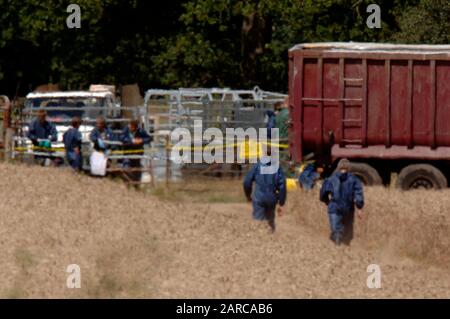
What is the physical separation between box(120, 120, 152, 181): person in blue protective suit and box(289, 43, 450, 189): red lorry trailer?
9.68ft

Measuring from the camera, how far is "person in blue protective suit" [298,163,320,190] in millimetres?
26527

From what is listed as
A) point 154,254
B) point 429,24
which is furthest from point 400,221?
point 429,24

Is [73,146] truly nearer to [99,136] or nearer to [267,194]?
[99,136]

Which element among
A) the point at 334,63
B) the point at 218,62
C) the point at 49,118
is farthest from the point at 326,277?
the point at 218,62

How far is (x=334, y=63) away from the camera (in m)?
27.3

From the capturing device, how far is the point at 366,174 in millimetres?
→ 27094

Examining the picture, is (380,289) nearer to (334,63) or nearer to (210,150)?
(334,63)

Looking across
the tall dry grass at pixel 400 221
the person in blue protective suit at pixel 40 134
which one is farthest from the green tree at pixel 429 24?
the person in blue protective suit at pixel 40 134

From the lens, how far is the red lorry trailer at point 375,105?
89.4ft

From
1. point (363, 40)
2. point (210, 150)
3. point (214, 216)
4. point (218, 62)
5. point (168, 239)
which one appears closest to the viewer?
point (168, 239)

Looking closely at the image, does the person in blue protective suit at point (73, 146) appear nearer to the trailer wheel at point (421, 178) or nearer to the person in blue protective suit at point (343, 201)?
the trailer wheel at point (421, 178)

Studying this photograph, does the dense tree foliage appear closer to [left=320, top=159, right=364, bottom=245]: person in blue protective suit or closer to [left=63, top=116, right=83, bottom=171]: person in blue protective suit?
[left=63, top=116, right=83, bottom=171]: person in blue protective suit

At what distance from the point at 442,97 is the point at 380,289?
1294cm

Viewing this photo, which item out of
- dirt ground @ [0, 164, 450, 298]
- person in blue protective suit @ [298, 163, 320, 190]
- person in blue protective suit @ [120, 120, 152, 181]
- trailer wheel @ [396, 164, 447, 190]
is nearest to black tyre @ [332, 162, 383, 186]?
trailer wheel @ [396, 164, 447, 190]
